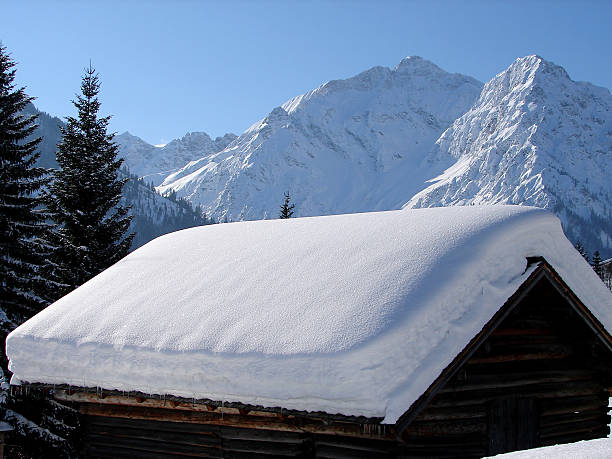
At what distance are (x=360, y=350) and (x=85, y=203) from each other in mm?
13577

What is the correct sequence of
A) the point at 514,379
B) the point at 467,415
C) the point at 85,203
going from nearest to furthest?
1. the point at 467,415
2. the point at 514,379
3. the point at 85,203

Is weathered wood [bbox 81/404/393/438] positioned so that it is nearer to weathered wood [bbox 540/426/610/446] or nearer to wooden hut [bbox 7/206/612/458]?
wooden hut [bbox 7/206/612/458]

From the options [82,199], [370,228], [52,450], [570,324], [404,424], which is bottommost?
[52,450]

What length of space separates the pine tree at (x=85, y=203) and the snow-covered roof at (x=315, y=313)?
6.79 meters

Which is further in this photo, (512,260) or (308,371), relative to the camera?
(512,260)

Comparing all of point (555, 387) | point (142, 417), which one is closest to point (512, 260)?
point (555, 387)

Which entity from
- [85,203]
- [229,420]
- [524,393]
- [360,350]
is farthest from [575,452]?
[85,203]

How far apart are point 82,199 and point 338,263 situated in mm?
11584

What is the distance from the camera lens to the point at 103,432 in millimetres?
10453

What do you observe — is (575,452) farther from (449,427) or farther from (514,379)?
(514,379)

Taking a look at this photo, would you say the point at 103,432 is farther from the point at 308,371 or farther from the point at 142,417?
the point at 308,371

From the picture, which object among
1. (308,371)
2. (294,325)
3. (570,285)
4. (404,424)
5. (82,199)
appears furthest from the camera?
(82,199)

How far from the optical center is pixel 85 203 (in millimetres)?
18875

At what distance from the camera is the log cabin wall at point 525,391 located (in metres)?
8.66
